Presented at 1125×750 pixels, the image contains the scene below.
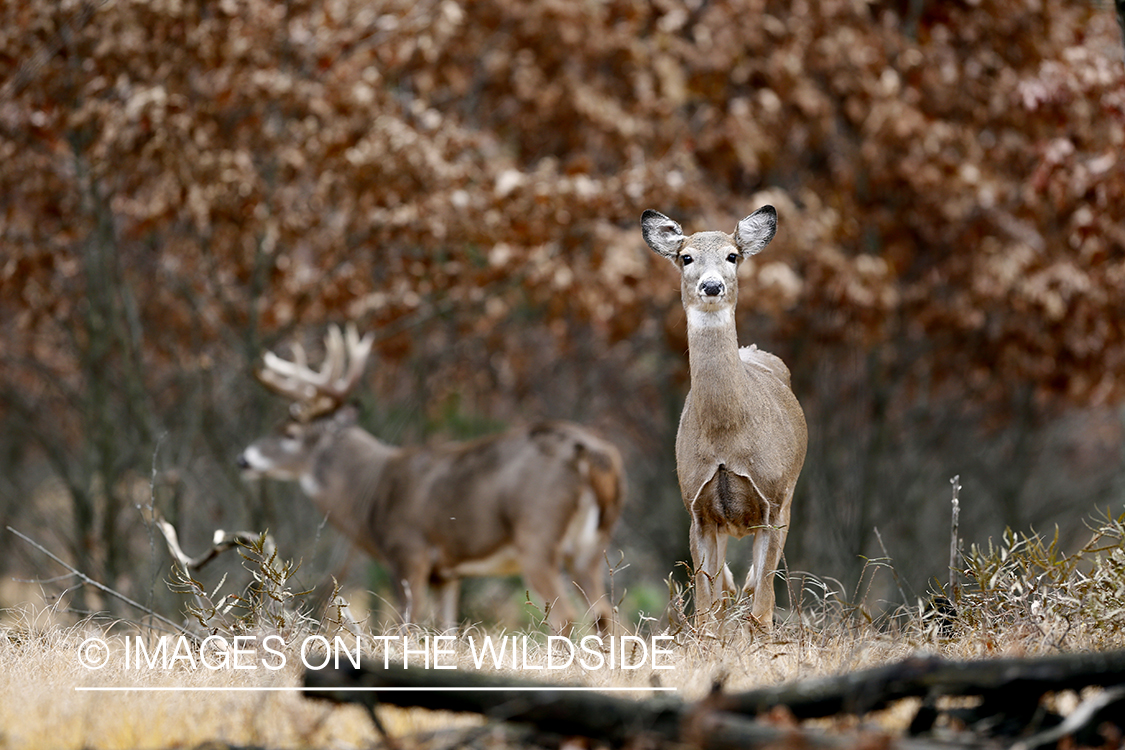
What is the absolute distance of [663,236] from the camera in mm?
4469

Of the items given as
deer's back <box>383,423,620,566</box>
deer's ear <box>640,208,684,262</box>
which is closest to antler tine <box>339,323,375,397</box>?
deer's back <box>383,423,620,566</box>

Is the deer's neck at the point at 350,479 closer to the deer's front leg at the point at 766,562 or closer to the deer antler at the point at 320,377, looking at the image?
the deer antler at the point at 320,377

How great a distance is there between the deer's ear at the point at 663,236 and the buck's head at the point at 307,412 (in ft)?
19.8

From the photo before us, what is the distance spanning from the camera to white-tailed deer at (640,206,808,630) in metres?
4.23

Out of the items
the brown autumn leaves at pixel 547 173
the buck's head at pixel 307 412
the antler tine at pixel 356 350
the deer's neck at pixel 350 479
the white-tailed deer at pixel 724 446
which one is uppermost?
the white-tailed deer at pixel 724 446

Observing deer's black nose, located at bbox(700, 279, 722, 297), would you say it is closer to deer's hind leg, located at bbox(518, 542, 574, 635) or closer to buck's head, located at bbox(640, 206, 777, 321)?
buck's head, located at bbox(640, 206, 777, 321)

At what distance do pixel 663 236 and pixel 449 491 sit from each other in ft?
18.3

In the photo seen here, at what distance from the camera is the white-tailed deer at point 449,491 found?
30.2ft

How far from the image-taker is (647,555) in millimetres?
18281

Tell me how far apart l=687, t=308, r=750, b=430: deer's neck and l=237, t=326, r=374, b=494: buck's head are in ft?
20.7

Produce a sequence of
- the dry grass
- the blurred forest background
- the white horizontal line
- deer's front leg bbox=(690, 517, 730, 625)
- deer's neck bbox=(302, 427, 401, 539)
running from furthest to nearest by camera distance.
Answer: deer's neck bbox=(302, 427, 401, 539) → the blurred forest background → deer's front leg bbox=(690, 517, 730, 625) → the dry grass → the white horizontal line

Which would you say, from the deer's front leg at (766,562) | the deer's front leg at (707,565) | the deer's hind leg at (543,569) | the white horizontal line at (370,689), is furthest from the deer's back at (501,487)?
the white horizontal line at (370,689)

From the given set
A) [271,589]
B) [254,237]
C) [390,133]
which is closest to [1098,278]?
[390,133]

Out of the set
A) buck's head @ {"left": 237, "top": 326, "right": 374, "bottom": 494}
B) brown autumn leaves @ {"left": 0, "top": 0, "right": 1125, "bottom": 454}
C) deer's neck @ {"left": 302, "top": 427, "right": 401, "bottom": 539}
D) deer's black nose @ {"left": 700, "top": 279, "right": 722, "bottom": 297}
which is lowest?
deer's neck @ {"left": 302, "top": 427, "right": 401, "bottom": 539}
